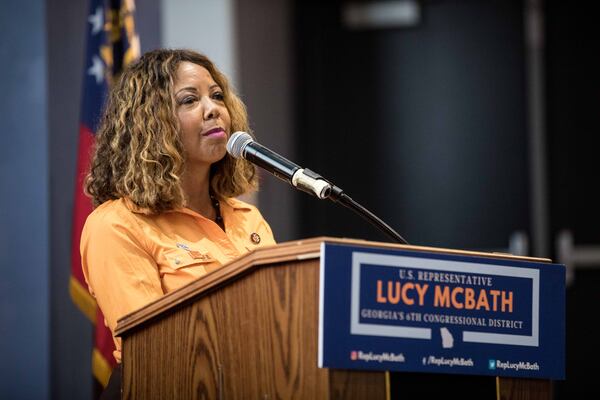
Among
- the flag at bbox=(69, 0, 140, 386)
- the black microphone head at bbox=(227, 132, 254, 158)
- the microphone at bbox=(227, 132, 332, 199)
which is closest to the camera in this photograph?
the microphone at bbox=(227, 132, 332, 199)

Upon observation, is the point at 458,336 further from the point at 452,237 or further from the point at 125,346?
the point at 452,237

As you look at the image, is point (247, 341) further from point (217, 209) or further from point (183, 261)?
point (217, 209)

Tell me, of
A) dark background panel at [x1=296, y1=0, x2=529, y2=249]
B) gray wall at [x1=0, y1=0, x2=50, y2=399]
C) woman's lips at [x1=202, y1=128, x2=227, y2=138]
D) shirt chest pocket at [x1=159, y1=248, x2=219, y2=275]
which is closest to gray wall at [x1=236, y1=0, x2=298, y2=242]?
dark background panel at [x1=296, y1=0, x2=529, y2=249]

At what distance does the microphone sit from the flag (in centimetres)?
133

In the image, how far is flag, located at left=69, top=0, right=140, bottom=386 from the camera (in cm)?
316

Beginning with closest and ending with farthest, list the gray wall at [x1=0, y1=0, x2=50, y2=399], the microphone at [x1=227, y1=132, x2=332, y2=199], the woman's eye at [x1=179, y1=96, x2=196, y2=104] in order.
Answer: the microphone at [x1=227, y1=132, x2=332, y2=199], the woman's eye at [x1=179, y1=96, x2=196, y2=104], the gray wall at [x1=0, y1=0, x2=50, y2=399]

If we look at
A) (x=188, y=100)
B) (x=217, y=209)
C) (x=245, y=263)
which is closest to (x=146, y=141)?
(x=188, y=100)

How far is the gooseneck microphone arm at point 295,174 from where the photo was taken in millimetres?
1802

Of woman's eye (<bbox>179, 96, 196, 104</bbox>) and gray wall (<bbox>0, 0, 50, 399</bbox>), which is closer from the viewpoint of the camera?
woman's eye (<bbox>179, 96, 196, 104</bbox>)

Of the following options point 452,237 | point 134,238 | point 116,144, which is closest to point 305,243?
point 134,238

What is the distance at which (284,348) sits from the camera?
150cm

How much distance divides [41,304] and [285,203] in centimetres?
172

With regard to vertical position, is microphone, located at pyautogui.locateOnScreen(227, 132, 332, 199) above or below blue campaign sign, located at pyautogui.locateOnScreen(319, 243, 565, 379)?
above

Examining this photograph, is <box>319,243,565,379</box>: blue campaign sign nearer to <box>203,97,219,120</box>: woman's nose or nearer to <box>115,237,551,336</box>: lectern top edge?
<box>115,237,551,336</box>: lectern top edge
